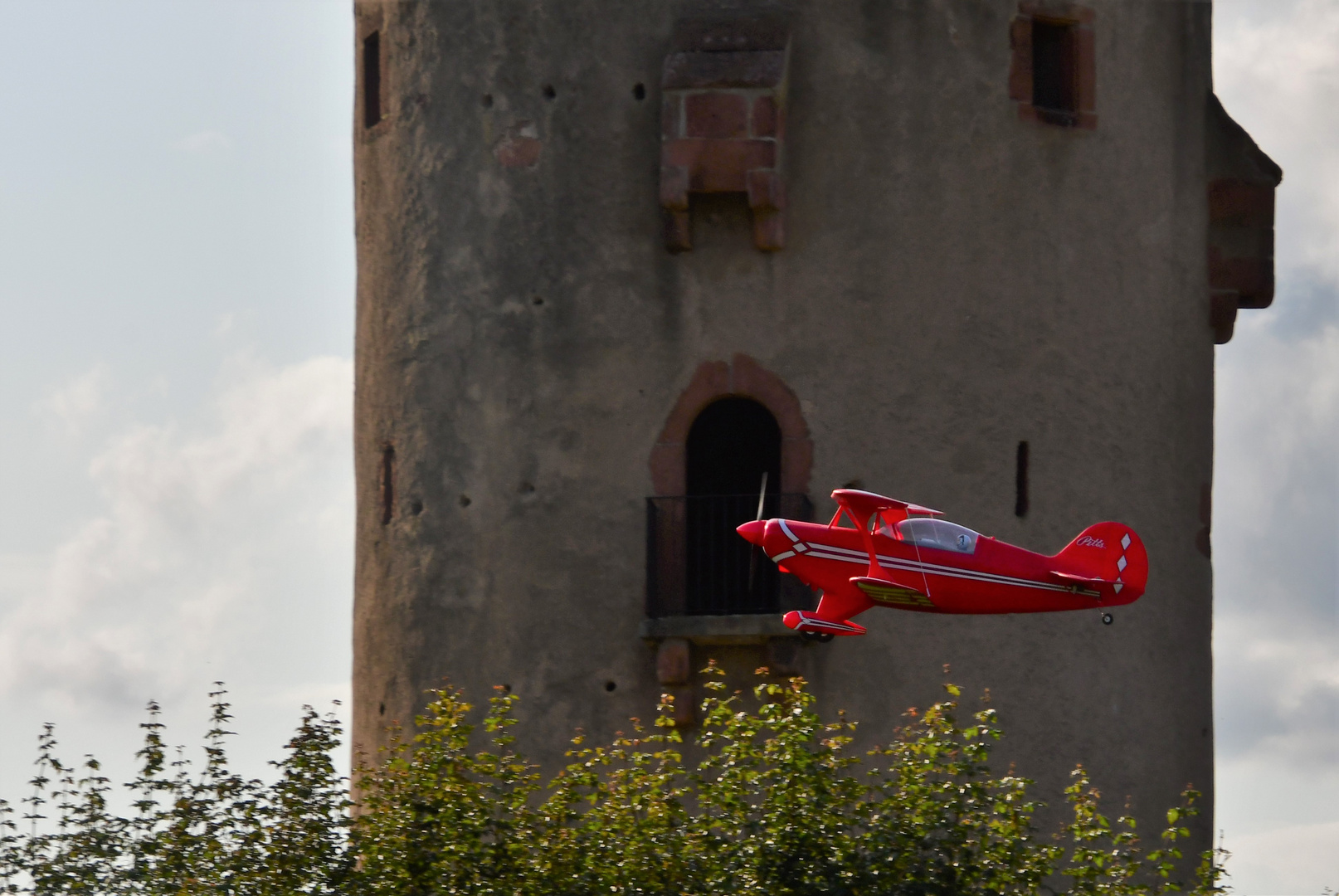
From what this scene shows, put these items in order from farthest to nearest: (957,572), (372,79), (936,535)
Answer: (372,79) → (936,535) → (957,572)

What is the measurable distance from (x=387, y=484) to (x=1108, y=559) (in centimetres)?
1058

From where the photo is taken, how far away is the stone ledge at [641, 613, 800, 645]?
2836 cm

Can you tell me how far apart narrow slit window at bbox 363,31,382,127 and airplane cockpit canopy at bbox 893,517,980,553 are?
37.1ft

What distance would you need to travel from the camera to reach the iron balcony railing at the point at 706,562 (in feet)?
94.5

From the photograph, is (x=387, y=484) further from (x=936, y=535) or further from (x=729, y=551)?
(x=936, y=535)

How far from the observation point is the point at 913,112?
29.4 metres

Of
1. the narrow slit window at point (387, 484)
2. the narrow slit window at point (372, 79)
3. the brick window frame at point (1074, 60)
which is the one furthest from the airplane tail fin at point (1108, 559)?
the narrow slit window at point (372, 79)

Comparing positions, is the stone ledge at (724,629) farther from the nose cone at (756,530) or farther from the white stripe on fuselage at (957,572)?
the white stripe on fuselage at (957,572)

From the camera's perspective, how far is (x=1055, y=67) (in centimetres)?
3036

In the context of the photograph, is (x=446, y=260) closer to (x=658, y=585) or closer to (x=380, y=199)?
(x=380, y=199)

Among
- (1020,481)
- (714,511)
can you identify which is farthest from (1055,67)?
(714,511)

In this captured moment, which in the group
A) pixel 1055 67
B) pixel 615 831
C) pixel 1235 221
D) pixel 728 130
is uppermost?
pixel 1055 67

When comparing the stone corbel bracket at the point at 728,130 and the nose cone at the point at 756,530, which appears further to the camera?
the stone corbel bracket at the point at 728,130

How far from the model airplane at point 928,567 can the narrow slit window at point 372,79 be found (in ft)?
35.6
